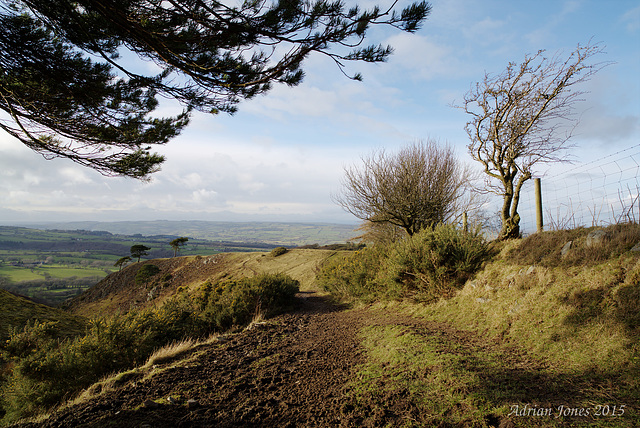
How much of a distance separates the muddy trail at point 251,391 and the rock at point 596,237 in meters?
2.86

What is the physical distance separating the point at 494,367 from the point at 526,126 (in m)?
7.35

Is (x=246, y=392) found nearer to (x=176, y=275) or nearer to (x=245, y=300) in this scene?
(x=245, y=300)

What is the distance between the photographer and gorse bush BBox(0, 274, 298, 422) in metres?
3.91

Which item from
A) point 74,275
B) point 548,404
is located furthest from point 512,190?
point 74,275

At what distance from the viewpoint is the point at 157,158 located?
6910 mm

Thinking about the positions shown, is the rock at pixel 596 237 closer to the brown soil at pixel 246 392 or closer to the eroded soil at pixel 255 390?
the eroded soil at pixel 255 390

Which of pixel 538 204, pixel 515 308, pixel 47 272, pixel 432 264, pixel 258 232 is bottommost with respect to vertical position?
pixel 47 272

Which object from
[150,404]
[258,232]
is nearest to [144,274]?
[150,404]

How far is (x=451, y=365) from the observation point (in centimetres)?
364

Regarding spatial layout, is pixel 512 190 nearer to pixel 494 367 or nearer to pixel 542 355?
pixel 542 355

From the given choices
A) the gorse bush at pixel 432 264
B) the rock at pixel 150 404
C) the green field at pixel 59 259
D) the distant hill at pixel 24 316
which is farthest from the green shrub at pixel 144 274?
the rock at pixel 150 404

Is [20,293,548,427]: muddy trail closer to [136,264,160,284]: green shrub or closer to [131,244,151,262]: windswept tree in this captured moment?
[136,264,160,284]: green shrub

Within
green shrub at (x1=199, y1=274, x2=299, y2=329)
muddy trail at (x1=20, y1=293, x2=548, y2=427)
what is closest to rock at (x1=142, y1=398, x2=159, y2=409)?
muddy trail at (x1=20, y1=293, x2=548, y2=427)

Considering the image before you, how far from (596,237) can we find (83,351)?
904 centimetres
